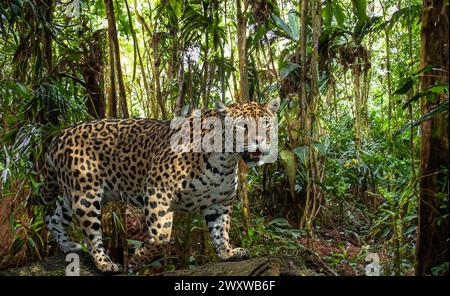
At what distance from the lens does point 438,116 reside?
4.04 metres

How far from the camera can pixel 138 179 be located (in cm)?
572

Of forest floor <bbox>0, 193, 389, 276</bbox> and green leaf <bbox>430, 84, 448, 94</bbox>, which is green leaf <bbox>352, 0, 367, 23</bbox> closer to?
forest floor <bbox>0, 193, 389, 276</bbox>

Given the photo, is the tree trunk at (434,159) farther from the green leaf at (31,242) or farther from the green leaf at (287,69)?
the green leaf at (31,242)

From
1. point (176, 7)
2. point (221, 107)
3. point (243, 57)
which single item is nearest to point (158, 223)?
point (221, 107)

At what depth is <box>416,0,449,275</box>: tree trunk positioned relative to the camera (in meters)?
4.01

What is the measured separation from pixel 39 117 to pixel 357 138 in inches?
175

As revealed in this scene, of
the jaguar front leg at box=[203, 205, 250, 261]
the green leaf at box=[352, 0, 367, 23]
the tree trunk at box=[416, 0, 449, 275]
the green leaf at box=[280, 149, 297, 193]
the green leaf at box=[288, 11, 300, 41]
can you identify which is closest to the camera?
the tree trunk at box=[416, 0, 449, 275]

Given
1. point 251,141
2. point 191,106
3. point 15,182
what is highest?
point 191,106

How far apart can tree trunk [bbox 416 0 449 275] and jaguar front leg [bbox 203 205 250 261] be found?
6.14ft

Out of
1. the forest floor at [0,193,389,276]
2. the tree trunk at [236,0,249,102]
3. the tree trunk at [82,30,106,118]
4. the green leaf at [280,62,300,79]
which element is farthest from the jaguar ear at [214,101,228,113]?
the tree trunk at [82,30,106,118]

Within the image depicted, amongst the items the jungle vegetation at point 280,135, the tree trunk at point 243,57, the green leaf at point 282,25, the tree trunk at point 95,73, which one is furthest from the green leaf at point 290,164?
the tree trunk at point 95,73

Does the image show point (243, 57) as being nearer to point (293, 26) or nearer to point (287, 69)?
point (287, 69)
